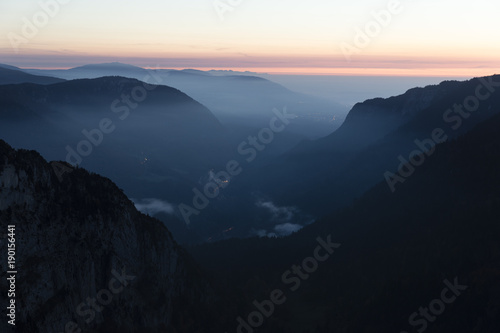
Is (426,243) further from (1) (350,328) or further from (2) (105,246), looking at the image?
(2) (105,246)

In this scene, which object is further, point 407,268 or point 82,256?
point 407,268

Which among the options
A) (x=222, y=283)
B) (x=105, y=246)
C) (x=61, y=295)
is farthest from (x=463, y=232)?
(x=61, y=295)

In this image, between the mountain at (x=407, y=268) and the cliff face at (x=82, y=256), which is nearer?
the cliff face at (x=82, y=256)

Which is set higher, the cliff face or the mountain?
the cliff face

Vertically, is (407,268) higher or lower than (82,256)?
lower

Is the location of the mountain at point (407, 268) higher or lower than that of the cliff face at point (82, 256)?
lower

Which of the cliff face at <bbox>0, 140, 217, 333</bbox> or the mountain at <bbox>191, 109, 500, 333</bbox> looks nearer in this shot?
the cliff face at <bbox>0, 140, 217, 333</bbox>
